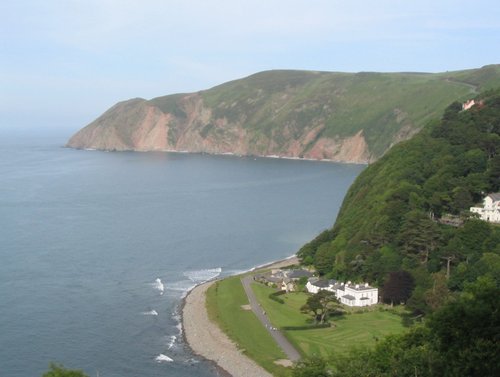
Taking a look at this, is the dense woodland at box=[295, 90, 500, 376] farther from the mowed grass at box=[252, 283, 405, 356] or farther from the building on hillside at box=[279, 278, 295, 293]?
the building on hillside at box=[279, 278, 295, 293]

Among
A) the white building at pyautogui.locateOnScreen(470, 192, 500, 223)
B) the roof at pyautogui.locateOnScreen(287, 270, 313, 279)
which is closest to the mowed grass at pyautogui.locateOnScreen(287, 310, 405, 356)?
the roof at pyautogui.locateOnScreen(287, 270, 313, 279)

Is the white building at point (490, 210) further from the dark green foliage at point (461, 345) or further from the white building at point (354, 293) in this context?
the dark green foliage at point (461, 345)

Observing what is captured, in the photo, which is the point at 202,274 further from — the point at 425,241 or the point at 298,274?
the point at 425,241

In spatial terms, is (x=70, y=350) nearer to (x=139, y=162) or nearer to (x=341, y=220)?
(x=341, y=220)

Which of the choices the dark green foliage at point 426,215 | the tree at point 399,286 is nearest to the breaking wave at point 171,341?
the dark green foliage at point 426,215

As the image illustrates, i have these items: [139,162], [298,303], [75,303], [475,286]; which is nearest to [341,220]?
[298,303]
